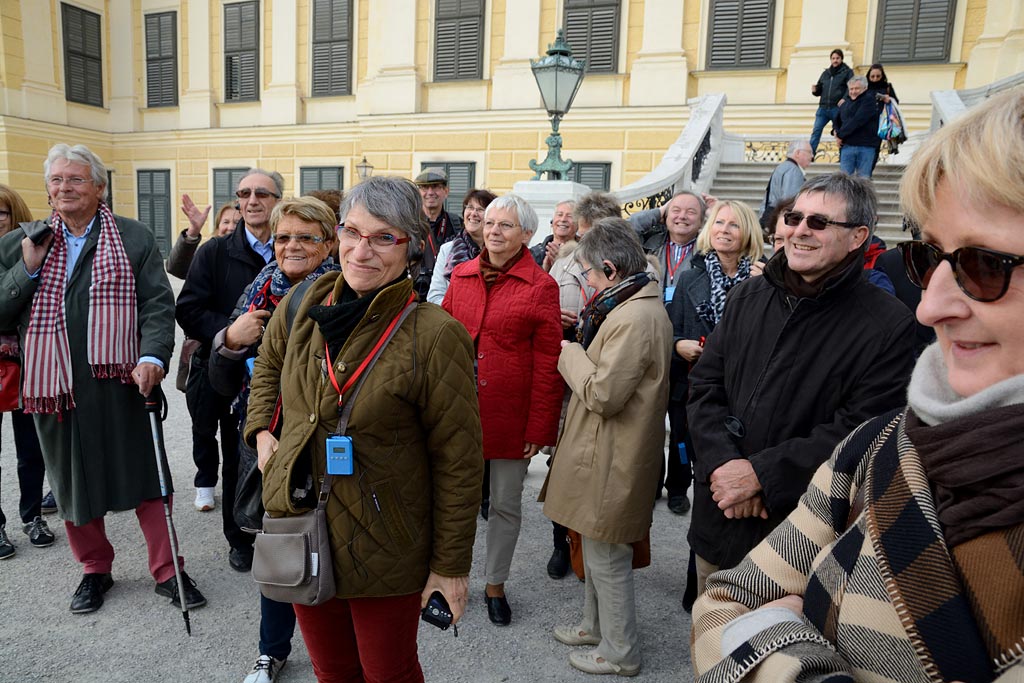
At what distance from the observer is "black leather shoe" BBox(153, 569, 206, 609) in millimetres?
3123

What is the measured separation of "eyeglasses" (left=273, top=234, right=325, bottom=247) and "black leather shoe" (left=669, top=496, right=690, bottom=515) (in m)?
2.89

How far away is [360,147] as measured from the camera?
1496 centimetres

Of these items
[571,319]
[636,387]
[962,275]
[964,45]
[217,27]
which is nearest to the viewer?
[962,275]

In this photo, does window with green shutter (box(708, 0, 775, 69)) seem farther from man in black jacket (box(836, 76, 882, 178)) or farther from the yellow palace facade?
man in black jacket (box(836, 76, 882, 178))

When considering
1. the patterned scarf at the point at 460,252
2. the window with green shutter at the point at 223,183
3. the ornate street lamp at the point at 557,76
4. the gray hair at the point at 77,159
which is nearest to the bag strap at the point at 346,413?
the gray hair at the point at 77,159

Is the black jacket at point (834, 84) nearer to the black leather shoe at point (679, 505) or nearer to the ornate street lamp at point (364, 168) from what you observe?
the black leather shoe at point (679, 505)

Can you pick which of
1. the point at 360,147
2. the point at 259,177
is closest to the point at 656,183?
the point at 259,177

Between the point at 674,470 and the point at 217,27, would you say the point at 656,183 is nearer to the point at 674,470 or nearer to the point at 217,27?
the point at 674,470

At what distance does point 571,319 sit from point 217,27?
16.3 m

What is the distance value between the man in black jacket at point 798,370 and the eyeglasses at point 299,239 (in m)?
1.79

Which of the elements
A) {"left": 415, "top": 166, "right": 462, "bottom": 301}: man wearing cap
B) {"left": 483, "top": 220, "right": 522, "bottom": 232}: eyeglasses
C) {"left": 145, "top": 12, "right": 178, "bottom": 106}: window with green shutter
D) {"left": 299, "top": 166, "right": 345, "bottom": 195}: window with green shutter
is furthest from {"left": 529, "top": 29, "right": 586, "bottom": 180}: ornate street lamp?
{"left": 145, "top": 12, "right": 178, "bottom": 106}: window with green shutter

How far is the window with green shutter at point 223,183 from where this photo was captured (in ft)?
53.5

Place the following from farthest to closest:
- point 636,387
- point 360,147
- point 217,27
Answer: point 217,27
point 360,147
point 636,387

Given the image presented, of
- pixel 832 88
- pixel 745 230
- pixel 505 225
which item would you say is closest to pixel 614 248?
pixel 505 225
